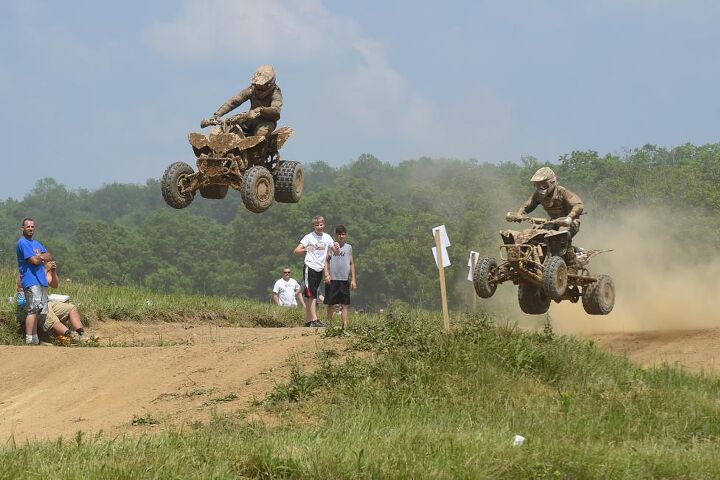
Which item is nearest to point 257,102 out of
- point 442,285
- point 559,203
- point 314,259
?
point 314,259

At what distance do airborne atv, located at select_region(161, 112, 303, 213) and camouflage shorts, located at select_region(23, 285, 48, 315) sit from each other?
2.34 meters

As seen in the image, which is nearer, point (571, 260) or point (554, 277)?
point (554, 277)

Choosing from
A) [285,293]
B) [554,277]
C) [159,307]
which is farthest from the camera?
[285,293]

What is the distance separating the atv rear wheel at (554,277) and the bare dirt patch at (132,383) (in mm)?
4213

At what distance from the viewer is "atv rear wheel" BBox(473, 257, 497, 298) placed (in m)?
16.9

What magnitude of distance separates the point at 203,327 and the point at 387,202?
90.2 meters

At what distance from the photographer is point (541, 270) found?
17031mm

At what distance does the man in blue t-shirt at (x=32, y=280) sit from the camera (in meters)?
16.8

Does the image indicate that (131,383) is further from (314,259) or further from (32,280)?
(314,259)

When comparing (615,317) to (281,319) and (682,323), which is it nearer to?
(682,323)

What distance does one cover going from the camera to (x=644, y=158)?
96.3m

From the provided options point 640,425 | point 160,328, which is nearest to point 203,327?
point 160,328

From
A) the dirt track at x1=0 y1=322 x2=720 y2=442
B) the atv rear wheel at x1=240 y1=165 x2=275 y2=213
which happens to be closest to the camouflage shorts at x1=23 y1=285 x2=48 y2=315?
the dirt track at x1=0 y1=322 x2=720 y2=442

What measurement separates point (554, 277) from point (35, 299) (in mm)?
7712
